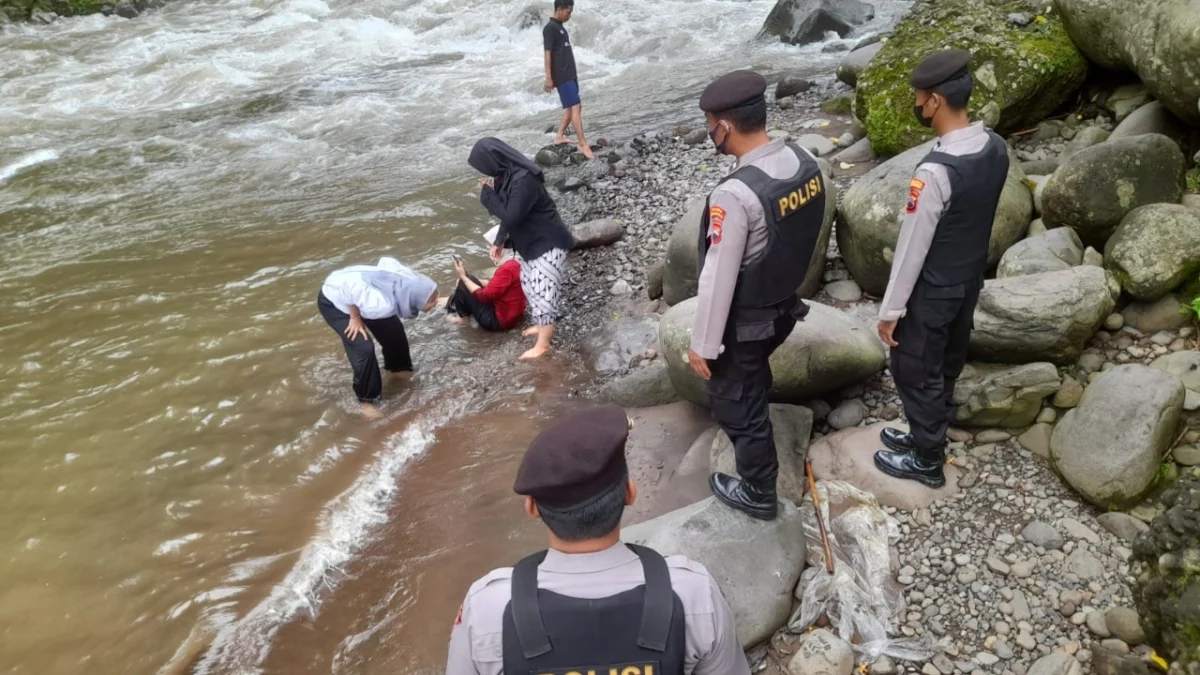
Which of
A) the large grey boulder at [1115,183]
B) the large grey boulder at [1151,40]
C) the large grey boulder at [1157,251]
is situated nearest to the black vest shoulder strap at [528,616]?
the large grey boulder at [1157,251]

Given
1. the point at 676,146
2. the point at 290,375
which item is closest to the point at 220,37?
the point at 676,146

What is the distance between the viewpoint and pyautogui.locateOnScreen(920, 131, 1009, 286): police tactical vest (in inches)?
144

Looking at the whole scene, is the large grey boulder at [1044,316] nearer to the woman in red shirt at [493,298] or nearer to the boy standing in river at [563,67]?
the woman in red shirt at [493,298]

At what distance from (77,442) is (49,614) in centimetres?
183

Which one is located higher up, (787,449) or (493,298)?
(493,298)

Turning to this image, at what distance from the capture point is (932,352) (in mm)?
3996

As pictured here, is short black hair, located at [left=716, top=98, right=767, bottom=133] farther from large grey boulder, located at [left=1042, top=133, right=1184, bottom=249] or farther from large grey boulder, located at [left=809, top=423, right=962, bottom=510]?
large grey boulder, located at [left=1042, top=133, right=1184, bottom=249]

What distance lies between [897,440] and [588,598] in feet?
9.98

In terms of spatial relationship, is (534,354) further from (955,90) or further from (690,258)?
(955,90)

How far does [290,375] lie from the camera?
22.5 ft

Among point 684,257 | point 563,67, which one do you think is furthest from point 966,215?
point 563,67

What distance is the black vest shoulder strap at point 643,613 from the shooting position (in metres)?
1.93

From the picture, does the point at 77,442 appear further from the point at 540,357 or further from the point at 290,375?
the point at 540,357

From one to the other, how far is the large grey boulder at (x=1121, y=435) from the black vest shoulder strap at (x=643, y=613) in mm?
2942
